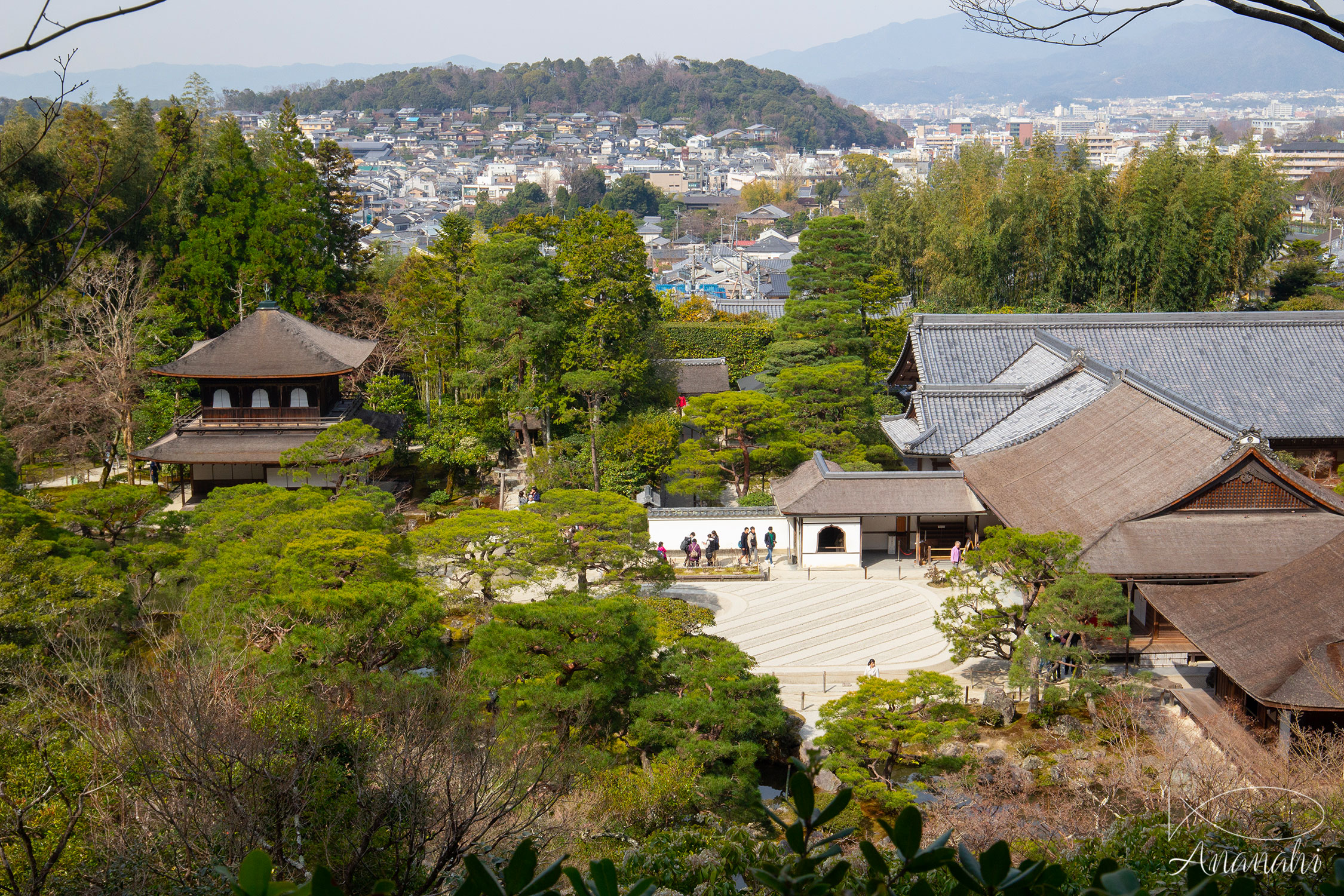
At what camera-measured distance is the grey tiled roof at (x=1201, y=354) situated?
67.6ft

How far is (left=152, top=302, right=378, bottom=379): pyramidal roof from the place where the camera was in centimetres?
2195

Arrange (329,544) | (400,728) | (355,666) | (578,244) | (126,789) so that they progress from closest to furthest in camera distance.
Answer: (126,789) < (400,728) < (355,666) < (329,544) < (578,244)

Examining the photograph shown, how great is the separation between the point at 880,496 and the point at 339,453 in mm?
10344

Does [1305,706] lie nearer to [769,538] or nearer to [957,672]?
[957,672]

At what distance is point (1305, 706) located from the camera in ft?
33.9

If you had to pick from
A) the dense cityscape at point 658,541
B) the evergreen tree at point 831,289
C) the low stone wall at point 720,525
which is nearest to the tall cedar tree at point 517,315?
the dense cityscape at point 658,541

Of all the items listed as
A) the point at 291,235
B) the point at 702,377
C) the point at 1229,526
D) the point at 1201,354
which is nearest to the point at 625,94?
the point at 702,377

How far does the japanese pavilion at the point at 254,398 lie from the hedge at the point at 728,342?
14.3 meters

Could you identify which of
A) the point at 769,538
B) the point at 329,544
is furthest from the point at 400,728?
the point at 769,538

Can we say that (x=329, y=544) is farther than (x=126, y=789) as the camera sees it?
Yes

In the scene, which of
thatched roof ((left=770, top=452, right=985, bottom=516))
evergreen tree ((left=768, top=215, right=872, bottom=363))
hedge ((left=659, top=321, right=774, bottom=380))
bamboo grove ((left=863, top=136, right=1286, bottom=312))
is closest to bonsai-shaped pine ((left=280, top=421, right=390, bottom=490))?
thatched roof ((left=770, top=452, right=985, bottom=516))

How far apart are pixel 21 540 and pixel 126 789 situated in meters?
6.02

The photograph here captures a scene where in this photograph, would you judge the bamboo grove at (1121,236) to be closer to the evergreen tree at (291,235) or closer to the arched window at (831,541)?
the arched window at (831,541)

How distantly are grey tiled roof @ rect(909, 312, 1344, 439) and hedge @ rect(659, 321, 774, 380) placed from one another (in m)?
12.2
